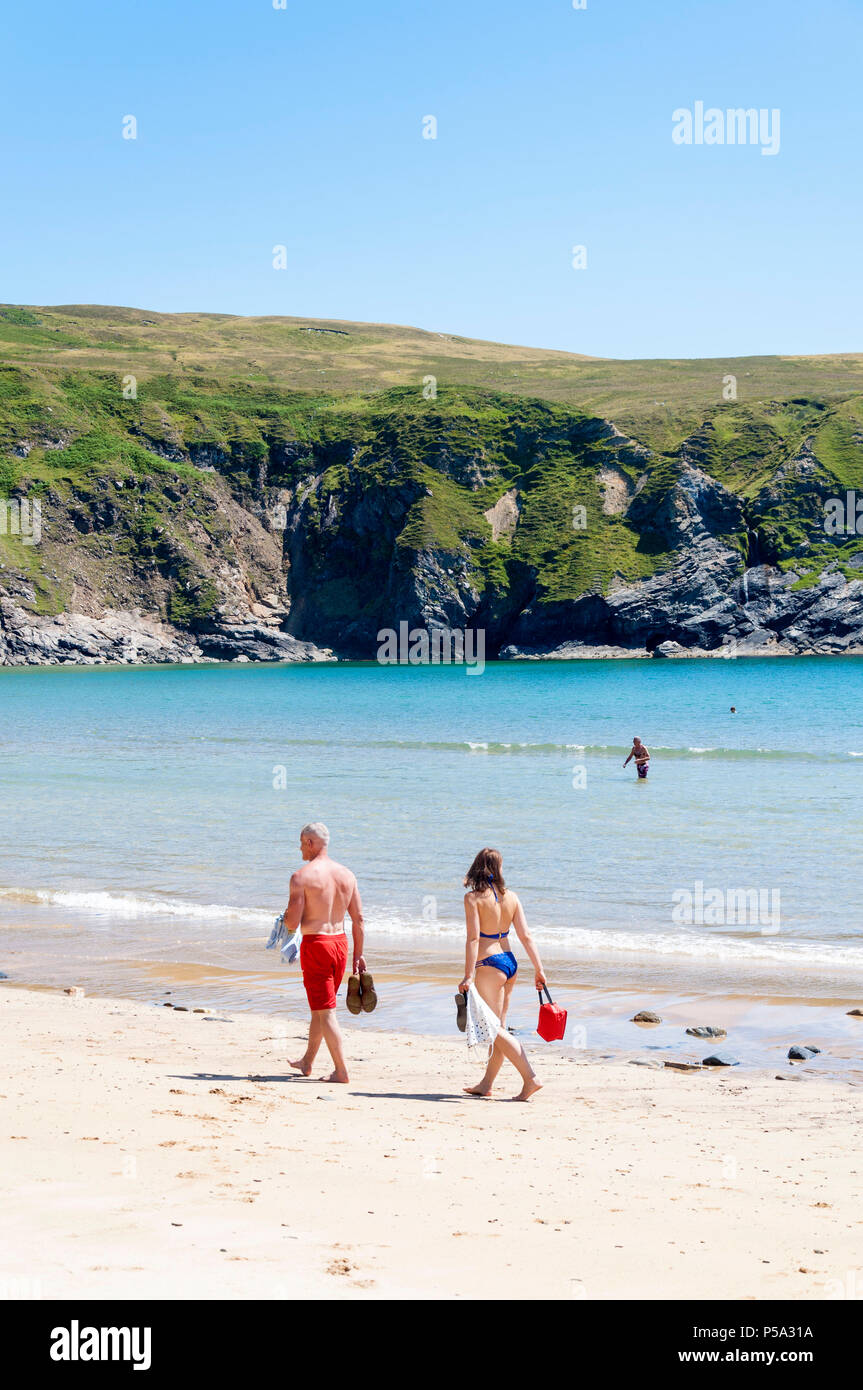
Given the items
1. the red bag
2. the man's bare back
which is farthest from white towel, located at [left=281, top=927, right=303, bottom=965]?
the red bag

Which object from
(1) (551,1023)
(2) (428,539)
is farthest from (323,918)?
(2) (428,539)

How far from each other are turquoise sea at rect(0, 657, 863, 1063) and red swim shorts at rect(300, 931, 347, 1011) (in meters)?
2.93

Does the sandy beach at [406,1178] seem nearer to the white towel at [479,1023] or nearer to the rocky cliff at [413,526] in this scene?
the white towel at [479,1023]

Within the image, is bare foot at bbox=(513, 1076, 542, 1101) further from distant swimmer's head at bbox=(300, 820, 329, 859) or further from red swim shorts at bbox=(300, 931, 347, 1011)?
distant swimmer's head at bbox=(300, 820, 329, 859)

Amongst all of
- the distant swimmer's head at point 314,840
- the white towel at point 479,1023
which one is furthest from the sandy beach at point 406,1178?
the distant swimmer's head at point 314,840

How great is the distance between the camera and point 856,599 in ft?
422

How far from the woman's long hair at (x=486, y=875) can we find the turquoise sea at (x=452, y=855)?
277cm

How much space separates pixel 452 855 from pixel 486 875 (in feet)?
40.2

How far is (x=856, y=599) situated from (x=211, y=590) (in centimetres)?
7504

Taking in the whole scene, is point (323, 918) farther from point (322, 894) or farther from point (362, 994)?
point (362, 994)

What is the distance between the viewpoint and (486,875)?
28.1 ft

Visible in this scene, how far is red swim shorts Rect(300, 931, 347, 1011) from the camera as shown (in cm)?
880

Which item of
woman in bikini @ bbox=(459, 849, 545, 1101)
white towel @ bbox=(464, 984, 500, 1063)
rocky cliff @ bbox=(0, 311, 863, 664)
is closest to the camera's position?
white towel @ bbox=(464, 984, 500, 1063)
